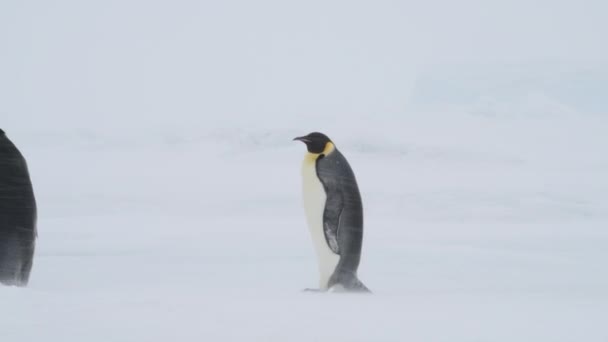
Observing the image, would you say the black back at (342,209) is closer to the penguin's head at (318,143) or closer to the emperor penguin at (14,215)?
the penguin's head at (318,143)

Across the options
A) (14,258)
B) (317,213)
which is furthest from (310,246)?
(14,258)

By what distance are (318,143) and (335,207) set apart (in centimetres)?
35

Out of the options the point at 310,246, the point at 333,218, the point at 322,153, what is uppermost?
the point at 322,153

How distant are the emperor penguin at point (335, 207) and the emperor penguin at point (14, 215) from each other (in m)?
1.40

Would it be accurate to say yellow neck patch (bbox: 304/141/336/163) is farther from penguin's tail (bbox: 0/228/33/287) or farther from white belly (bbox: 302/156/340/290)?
penguin's tail (bbox: 0/228/33/287)

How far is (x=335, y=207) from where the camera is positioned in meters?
3.72

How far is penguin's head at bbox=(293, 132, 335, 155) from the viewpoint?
3.70 m

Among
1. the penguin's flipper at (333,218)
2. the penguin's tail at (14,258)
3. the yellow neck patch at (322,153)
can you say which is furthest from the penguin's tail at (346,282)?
the penguin's tail at (14,258)

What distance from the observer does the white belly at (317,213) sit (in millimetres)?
3742

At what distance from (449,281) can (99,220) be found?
521cm

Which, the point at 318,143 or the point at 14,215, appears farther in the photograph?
the point at 318,143

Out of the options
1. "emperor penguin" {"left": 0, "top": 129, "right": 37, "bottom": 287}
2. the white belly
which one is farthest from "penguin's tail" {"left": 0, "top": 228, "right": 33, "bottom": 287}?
the white belly

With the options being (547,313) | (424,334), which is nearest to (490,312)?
(547,313)

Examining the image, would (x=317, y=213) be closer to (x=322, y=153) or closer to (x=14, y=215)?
(x=322, y=153)
